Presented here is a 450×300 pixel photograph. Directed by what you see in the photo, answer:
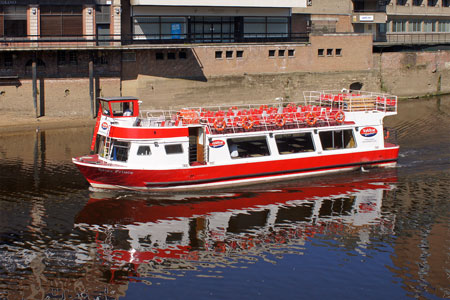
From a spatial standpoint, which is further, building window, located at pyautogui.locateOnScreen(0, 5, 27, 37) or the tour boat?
building window, located at pyautogui.locateOnScreen(0, 5, 27, 37)

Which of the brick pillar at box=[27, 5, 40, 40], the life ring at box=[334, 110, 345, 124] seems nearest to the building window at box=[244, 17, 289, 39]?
the brick pillar at box=[27, 5, 40, 40]

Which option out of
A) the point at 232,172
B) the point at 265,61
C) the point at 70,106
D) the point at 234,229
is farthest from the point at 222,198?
the point at 265,61

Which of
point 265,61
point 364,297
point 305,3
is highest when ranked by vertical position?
point 305,3

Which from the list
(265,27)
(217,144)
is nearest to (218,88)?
(265,27)

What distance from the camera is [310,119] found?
36844 mm

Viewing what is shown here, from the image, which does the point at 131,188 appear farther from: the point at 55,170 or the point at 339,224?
the point at 339,224

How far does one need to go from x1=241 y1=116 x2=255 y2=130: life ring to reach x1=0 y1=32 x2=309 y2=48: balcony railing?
62.0 ft

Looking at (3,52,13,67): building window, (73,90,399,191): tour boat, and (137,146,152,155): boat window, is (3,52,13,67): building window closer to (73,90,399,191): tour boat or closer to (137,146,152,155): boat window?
(73,90,399,191): tour boat

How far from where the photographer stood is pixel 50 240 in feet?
87.4

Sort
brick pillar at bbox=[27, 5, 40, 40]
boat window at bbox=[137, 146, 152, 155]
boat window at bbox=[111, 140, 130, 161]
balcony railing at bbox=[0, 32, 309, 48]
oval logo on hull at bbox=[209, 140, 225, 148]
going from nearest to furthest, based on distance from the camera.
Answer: boat window at bbox=[137, 146, 152, 155] → boat window at bbox=[111, 140, 130, 161] → oval logo on hull at bbox=[209, 140, 225, 148] → balcony railing at bbox=[0, 32, 309, 48] → brick pillar at bbox=[27, 5, 40, 40]

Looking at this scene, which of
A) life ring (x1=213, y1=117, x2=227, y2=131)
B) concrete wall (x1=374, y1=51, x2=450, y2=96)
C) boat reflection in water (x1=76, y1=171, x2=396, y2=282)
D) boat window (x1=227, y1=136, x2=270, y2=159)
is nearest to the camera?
boat reflection in water (x1=76, y1=171, x2=396, y2=282)

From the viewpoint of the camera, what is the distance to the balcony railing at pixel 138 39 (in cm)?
4938

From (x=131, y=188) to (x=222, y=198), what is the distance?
4.24 meters

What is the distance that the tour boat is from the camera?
106 feet
